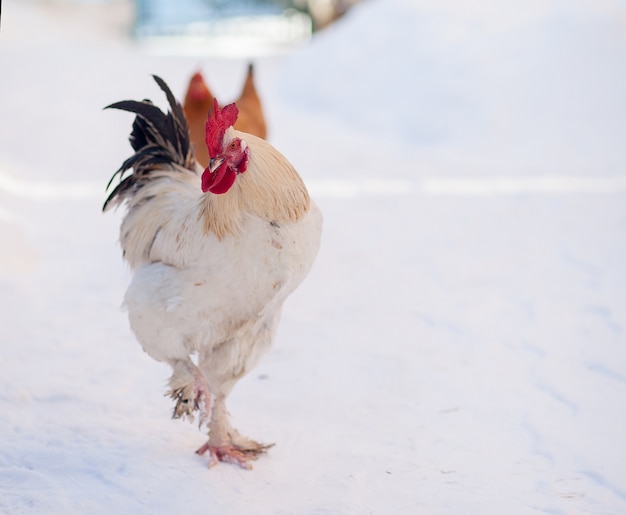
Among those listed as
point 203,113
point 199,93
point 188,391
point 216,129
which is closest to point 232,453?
point 188,391

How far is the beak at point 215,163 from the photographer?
2320 mm

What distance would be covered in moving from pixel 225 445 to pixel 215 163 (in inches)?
47.6

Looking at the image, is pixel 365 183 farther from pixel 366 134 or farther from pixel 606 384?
pixel 606 384

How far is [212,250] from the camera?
245 centimetres

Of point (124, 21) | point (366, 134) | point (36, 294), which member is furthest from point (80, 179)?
point (124, 21)

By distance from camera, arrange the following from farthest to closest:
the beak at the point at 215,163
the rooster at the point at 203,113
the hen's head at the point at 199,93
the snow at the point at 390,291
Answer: the hen's head at the point at 199,93
the rooster at the point at 203,113
the snow at the point at 390,291
the beak at the point at 215,163

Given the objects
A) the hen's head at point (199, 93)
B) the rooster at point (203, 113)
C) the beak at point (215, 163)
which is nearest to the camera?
the beak at point (215, 163)

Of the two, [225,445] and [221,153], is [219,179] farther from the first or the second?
[225,445]

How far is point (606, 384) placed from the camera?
3.59 metres

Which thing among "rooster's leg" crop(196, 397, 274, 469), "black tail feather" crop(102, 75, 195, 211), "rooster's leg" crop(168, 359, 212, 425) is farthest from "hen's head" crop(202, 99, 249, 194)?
"rooster's leg" crop(196, 397, 274, 469)

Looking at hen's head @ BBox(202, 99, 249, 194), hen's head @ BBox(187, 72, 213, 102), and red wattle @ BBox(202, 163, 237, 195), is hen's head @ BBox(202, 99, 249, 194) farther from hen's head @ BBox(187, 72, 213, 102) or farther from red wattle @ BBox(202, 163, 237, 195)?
hen's head @ BBox(187, 72, 213, 102)

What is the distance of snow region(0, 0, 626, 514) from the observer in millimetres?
2822

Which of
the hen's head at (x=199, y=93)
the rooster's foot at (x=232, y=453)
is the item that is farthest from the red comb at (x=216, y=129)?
the hen's head at (x=199, y=93)

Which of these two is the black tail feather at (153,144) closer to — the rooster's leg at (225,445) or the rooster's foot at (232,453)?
the rooster's leg at (225,445)
